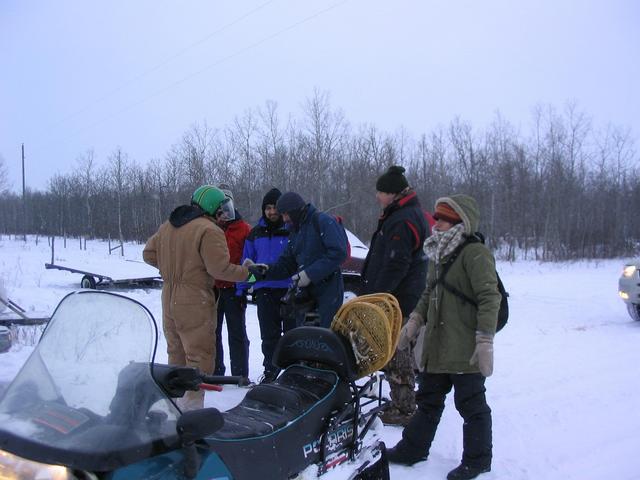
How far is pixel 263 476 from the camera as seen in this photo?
240cm

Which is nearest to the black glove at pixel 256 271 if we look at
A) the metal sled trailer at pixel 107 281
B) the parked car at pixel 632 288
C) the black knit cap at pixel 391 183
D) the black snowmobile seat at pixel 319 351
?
the black knit cap at pixel 391 183

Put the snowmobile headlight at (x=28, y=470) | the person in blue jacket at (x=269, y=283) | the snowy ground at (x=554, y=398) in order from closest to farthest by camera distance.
Answer: the snowmobile headlight at (x=28, y=470) < the snowy ground at (x=554, y=398) < the person in blue jacket at (x=269, y=283)

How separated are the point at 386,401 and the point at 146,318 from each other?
1844 mm

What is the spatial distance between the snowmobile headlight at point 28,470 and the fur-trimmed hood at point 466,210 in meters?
2.80

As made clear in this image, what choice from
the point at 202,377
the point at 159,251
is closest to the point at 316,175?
the point at 159,251

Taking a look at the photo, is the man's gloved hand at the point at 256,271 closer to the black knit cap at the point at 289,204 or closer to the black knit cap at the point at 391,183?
the black knit cap at the point at 289,204

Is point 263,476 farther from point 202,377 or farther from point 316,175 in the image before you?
point 316,175

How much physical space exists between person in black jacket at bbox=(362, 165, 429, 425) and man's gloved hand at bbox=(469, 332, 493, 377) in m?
1.04

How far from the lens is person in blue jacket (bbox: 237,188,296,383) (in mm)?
5457

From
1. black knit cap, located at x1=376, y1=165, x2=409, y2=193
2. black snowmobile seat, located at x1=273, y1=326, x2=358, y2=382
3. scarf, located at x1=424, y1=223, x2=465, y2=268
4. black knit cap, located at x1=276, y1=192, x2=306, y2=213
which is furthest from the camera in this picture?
black knit cap, located at x1=276, y1=192, x2=306, y2=213

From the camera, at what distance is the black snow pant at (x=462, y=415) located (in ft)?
12.0

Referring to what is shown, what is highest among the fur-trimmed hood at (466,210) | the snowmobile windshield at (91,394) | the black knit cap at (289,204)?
the black knit cap at (289,204)

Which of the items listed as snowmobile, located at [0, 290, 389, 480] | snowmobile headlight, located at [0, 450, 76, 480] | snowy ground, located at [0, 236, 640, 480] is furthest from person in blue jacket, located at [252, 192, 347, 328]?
snowmobile headlight, located at [0, 450, 76, 480]

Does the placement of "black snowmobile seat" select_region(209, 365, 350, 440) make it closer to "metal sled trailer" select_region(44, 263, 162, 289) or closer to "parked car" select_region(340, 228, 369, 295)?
"parked car" select_region(340, 228, 369, 295)
